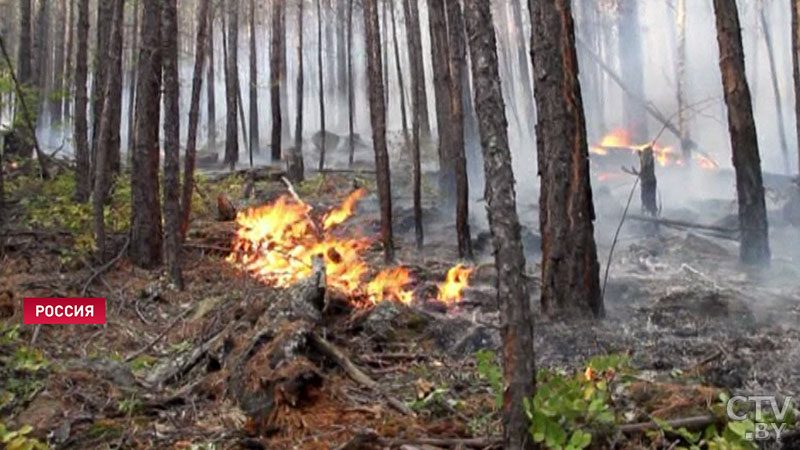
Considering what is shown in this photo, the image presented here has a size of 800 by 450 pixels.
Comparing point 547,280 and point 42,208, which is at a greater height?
point 42,208

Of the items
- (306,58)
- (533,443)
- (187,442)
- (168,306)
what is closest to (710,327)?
(533,443)

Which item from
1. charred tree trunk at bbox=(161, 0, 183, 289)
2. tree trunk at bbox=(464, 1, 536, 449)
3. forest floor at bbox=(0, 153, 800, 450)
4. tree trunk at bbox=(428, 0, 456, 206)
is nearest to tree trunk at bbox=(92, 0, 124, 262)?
forest floor at bbox=(0, 153, 800, 450)

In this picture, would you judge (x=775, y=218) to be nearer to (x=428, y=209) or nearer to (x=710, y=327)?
(x=428, y=209)

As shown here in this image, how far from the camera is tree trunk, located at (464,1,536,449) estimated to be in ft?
11.7

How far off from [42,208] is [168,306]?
566 centimetres

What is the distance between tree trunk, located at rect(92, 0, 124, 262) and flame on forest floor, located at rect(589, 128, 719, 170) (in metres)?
21.4

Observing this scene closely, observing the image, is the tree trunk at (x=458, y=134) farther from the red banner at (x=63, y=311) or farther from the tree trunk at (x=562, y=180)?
the red banner at (x=63, y=311)

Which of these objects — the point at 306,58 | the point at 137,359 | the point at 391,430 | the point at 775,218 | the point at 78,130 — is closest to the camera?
the point at 391,430

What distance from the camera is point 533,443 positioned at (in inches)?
137

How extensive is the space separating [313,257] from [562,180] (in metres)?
3.72

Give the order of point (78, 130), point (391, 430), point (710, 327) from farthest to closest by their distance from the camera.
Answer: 1. point (78, 130)
2. point (710, 327)
3. point (391, 430)

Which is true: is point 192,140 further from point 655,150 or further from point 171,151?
point 655,150

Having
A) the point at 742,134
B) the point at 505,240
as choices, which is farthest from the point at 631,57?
the point at 505,240

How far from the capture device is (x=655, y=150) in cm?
3159
